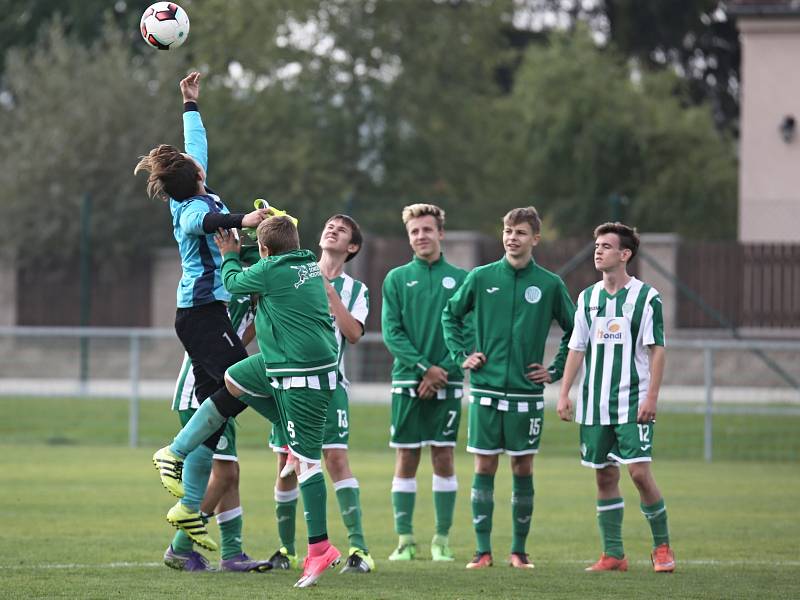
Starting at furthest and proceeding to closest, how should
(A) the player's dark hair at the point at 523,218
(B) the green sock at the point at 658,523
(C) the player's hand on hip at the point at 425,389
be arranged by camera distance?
(C) the player's hand on hip at the point at 425,389 → (A) the player's dark hair at the point at 523,218 → (B) the green sock at the point at 658,523

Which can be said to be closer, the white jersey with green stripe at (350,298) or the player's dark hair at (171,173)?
the player's dark hair at (171,173)

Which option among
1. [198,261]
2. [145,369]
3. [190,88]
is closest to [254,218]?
[198,261]

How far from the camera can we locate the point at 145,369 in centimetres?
1970

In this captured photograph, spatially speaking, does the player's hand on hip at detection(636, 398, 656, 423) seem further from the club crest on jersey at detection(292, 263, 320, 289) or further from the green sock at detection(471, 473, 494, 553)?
the club crest on jersey at detection(292, 263, 320, 289)

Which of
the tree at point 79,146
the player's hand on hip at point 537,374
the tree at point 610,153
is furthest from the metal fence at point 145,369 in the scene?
the tree at point 610,153

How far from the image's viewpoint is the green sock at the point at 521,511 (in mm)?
8695

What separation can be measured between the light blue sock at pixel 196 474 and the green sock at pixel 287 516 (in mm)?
876

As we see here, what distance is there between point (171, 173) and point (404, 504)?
2935 millimetres

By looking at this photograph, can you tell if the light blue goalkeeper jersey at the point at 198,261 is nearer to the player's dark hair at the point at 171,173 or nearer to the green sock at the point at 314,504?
the player's dark hair at the point at 171,173

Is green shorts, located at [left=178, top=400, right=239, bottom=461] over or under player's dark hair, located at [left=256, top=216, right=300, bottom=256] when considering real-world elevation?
→ under

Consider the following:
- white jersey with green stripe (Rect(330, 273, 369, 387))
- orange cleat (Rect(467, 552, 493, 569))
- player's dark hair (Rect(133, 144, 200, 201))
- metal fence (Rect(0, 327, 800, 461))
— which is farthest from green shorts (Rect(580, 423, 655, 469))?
metal fence (Rect(0, 327, 800, 461))

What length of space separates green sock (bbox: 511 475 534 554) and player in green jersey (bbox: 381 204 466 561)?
2.27ft

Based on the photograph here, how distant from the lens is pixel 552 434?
17828 mm

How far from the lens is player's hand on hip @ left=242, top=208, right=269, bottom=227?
24.1 feet
